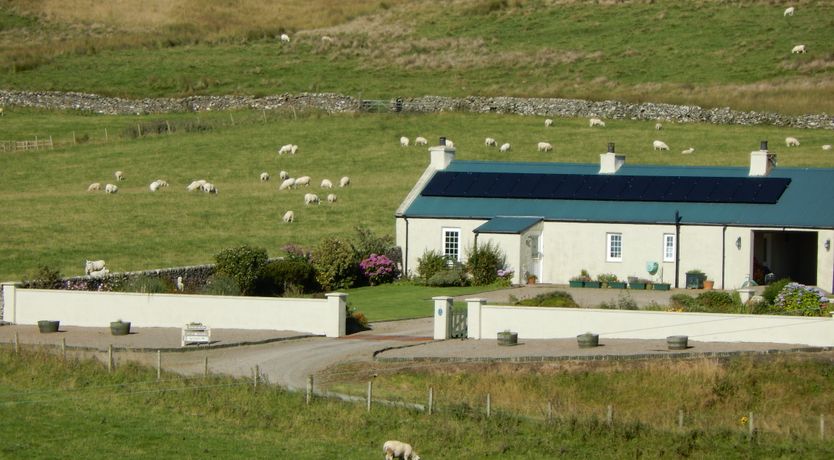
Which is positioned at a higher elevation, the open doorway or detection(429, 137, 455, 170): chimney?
detection(429, 137, 455, 170): chimney

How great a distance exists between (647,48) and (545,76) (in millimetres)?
9130

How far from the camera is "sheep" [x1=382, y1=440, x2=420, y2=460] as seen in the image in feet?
96.5

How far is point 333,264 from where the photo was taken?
56656 millimetres

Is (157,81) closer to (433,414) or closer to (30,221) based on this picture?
(30,221)

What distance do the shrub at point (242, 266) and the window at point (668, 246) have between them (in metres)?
16.3

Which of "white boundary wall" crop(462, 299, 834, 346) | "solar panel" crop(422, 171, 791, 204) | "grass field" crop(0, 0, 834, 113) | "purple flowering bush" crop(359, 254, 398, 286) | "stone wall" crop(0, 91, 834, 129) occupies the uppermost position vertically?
"grass field" crop(0, 0, 834, 113)

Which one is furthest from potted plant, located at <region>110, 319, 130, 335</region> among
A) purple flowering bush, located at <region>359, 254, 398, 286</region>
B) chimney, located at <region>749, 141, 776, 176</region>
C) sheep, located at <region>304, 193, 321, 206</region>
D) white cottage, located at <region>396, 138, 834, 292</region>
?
chimney, located at <region>749, 141, 776, 176</region>

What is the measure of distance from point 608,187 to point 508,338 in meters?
20.3

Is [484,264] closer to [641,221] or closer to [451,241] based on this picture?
[451,241]

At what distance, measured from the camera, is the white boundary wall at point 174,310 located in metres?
45.9

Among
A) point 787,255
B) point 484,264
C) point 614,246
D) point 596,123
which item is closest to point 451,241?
point 484,264

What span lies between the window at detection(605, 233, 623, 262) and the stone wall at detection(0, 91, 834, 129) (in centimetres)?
3154

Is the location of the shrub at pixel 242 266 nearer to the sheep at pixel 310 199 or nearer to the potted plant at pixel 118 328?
the potted plant at pixel 118 328

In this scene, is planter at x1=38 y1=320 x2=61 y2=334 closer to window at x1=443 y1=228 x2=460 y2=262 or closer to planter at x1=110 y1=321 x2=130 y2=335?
planter at x1=110 y1=321 x2=130 y2=335
